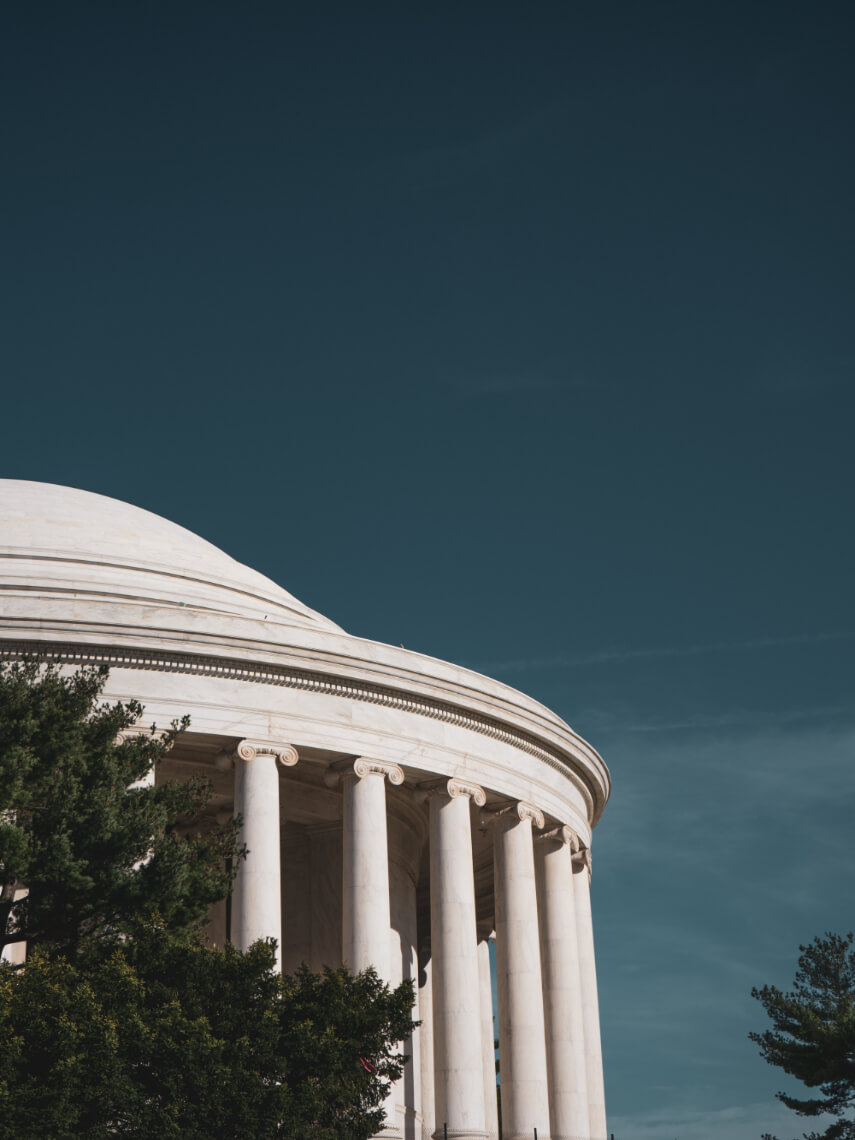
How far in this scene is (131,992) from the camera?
118 ft

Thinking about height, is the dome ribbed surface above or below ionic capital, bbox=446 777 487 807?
above

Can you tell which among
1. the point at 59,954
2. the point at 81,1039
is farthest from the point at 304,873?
the point at 81,1039

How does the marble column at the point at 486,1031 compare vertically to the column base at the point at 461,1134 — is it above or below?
above

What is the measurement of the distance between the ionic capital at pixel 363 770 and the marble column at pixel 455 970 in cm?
288

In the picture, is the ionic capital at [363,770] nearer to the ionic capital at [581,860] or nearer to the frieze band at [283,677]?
the frieze band at [283,677]

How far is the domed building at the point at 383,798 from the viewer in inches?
2164

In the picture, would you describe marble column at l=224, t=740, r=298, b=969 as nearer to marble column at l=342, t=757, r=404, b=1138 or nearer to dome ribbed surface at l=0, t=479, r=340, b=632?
marble column at l=342, t=757, r=404, b=1138

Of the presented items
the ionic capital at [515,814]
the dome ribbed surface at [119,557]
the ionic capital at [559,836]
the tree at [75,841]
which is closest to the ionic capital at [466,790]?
the ionic capital at [515,814]

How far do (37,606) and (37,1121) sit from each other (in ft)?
79.7

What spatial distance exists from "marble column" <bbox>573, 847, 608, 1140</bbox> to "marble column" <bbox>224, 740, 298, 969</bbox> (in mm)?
19680

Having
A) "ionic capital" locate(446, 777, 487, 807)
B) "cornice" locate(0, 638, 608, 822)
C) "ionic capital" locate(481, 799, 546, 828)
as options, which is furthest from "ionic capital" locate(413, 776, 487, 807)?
"cornice" locate(0, 638, 608, 822)

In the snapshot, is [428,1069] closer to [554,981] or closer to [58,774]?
[554,981]

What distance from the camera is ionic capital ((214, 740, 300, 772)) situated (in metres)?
55.6

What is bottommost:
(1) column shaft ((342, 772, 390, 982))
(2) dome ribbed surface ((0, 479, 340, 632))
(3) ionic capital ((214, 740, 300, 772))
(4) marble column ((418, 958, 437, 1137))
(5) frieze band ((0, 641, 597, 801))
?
(4) marble column ((418, 958, 437, 1137))
